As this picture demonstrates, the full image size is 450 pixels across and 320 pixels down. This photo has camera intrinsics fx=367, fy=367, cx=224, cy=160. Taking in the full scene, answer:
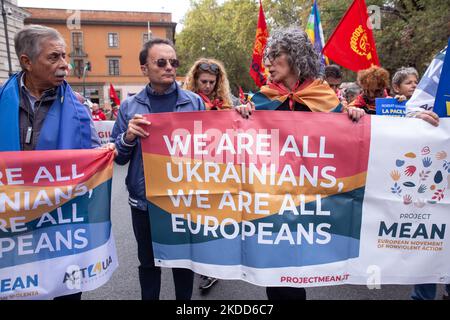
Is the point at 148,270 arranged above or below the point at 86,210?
below

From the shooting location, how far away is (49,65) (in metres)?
2.16

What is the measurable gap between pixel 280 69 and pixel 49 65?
1.41 meters

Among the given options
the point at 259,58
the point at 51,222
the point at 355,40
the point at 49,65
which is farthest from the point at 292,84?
the point at 259,58

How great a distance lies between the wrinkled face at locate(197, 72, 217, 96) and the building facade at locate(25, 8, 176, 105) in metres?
47.0

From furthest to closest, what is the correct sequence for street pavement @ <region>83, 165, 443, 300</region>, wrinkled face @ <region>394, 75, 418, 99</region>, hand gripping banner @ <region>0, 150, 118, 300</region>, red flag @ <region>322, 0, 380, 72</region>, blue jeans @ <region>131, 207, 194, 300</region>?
1. red flag @ <region>322, 0, 380, 72</region>
2. wrinkled face @ <region>394, 75, 418, 99</region>
3. street pavement @ <region>83, 165, 443, 300</region>
4. blue jeans @ <region>131, 207, 194, 300</region>
5. hand gripping banner @ <region>0, 150, 118, 300</region>

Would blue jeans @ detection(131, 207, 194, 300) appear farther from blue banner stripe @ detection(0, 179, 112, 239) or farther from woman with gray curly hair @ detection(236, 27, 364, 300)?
woman with gray curly hair @ detection(236, 27, 364, 300)

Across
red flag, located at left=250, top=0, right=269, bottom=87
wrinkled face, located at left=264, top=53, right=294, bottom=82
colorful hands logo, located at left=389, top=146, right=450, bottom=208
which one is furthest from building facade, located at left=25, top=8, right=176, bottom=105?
colorful hands logo, located at left=389, top=146, right=450, bottom=208

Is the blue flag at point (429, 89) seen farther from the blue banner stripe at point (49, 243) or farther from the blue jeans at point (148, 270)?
the blue banner stripe at point (49, 243)

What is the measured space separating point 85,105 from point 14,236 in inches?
35.7

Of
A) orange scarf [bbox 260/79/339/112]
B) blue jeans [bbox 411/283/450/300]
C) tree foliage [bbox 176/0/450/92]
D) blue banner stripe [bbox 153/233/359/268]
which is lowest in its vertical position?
blue jeans [bbox 411/283/450/300]

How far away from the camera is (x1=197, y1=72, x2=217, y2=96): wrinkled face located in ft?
12.7

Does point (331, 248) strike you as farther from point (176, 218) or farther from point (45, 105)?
point (45, 105)

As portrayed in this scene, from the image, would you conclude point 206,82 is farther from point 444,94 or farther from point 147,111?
point 444,94

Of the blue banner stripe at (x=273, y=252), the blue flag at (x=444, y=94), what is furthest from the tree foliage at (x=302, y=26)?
the blue banner stripe at (x=273, y=252)
